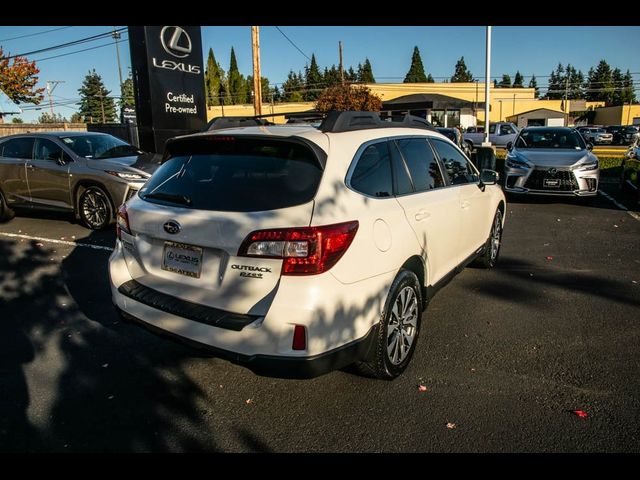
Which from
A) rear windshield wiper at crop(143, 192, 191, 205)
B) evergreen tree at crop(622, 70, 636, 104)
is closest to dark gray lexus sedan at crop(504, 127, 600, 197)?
rear windshield wiper at crop(143, 192, 191, 205)

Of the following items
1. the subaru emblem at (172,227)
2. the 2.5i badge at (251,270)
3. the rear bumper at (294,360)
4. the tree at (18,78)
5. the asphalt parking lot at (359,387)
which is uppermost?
the tree at (18,78)

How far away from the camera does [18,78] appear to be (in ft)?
186

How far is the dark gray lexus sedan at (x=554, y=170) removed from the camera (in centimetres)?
995

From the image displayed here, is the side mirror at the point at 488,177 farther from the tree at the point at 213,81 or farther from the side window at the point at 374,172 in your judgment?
the tree at the point at 213,81

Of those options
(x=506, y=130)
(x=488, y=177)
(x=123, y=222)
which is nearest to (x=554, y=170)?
(x=488, y=177)

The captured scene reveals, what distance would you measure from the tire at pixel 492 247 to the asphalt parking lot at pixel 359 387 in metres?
0.51

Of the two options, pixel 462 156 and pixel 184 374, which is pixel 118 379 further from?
pixel 462 156

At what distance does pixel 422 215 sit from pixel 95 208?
21.3 feet

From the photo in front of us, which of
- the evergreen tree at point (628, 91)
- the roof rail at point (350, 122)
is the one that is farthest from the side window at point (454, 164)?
the evergreen tree at point (628, 91)

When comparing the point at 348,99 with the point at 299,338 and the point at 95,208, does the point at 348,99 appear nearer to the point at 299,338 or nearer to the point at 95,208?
the point at 95,208

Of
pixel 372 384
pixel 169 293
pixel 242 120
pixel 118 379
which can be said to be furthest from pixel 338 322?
pixel 242 120

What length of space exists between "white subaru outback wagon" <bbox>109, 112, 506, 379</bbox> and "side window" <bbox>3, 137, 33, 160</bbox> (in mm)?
7115

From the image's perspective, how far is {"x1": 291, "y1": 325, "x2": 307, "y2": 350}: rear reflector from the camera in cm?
253

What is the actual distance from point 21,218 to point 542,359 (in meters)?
10.2
